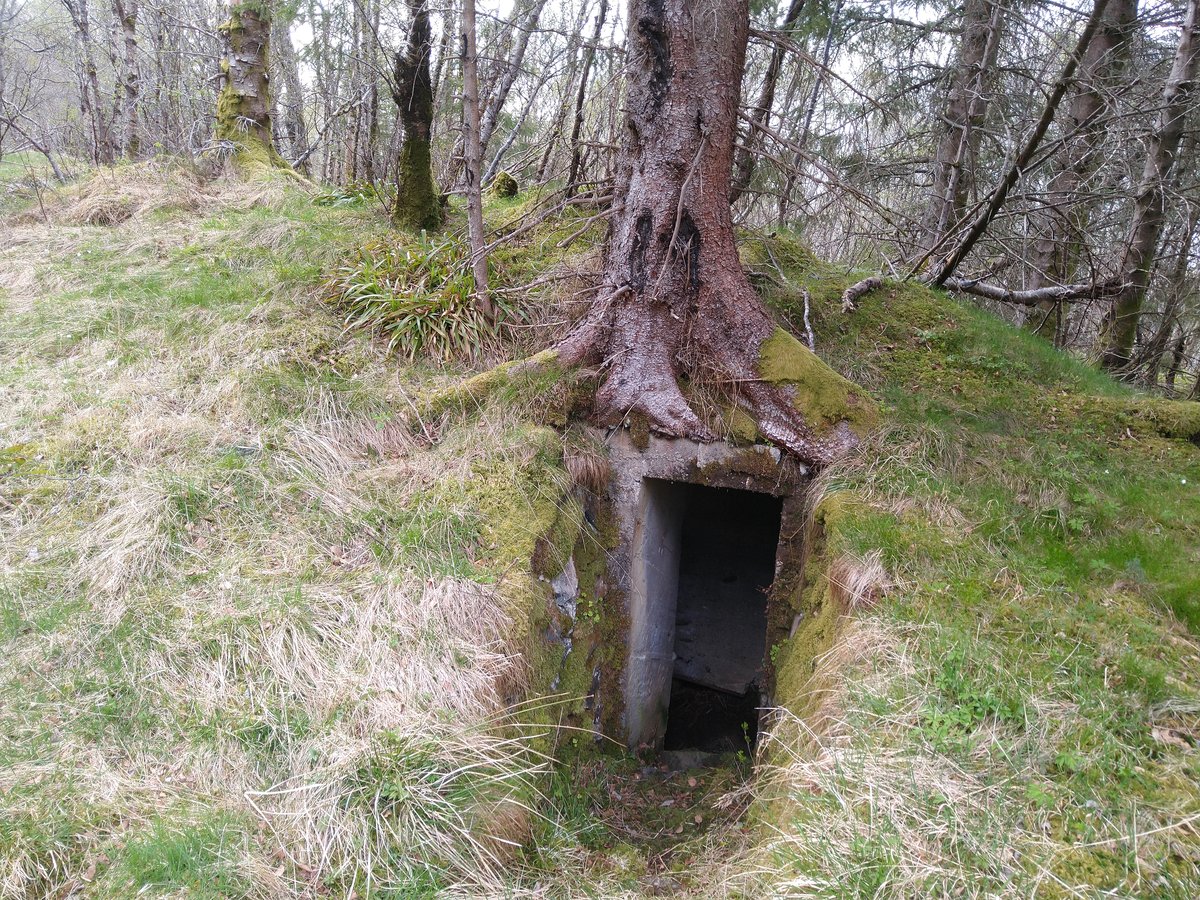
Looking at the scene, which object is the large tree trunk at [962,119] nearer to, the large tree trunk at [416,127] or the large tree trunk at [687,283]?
the large tree trunk at [687,283]

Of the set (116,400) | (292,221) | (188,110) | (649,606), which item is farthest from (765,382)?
(188,110)

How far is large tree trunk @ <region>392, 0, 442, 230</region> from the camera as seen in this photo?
5297 millimetres

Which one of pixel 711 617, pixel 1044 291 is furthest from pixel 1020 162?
pixel 711 617

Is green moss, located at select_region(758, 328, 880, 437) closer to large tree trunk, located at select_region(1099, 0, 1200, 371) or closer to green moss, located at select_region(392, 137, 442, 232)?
large tree trunk, located at select_region(1099, 0, 1200, 371)

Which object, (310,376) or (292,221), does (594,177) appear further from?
(310,376)

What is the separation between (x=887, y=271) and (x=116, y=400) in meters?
6.12

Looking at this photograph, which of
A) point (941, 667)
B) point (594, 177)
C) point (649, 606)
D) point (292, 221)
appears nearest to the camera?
point (941, 667)

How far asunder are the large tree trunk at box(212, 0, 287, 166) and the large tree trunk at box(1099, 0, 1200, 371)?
855 centimetres

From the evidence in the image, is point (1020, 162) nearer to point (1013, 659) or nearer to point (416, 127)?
point (1013, 659)

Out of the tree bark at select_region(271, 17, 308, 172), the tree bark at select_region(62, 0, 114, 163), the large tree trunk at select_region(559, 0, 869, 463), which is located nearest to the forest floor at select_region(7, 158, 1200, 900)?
the large tree trunk at select_region(559, 0, 869, 463)

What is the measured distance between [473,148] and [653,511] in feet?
8.65

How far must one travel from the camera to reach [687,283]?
4434mm

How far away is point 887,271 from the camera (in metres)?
6.50

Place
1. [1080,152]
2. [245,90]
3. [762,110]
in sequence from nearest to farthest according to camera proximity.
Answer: [762,110], [1080,152], [245,90]
